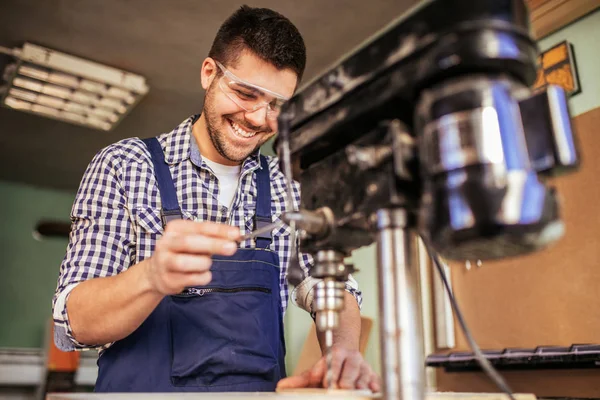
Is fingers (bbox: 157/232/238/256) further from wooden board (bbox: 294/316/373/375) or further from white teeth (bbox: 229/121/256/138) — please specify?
wooden board (bbox: 294/316/373/375)

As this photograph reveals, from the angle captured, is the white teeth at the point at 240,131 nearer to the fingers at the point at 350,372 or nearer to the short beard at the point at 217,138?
the short beard at the point at 217,138

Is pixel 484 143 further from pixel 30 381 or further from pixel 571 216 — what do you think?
pixel 30 381

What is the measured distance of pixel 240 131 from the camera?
1549 millimetres

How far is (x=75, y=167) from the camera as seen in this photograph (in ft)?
17.1

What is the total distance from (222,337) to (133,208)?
380 mm

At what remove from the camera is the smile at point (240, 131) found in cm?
154

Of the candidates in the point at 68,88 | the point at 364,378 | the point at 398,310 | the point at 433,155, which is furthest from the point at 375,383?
the point at 68,88

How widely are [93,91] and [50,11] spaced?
2.51 ft

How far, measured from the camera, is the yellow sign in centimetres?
202

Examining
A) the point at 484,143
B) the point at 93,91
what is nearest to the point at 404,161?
the point at 484,143

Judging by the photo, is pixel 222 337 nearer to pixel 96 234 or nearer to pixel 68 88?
pixel 96 234

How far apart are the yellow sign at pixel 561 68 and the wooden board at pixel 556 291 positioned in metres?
0.14

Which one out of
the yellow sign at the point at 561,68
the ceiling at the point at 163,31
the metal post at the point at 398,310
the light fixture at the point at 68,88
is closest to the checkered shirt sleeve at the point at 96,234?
the metal post at the point at 398,310

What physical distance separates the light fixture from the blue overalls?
233 centimetres
